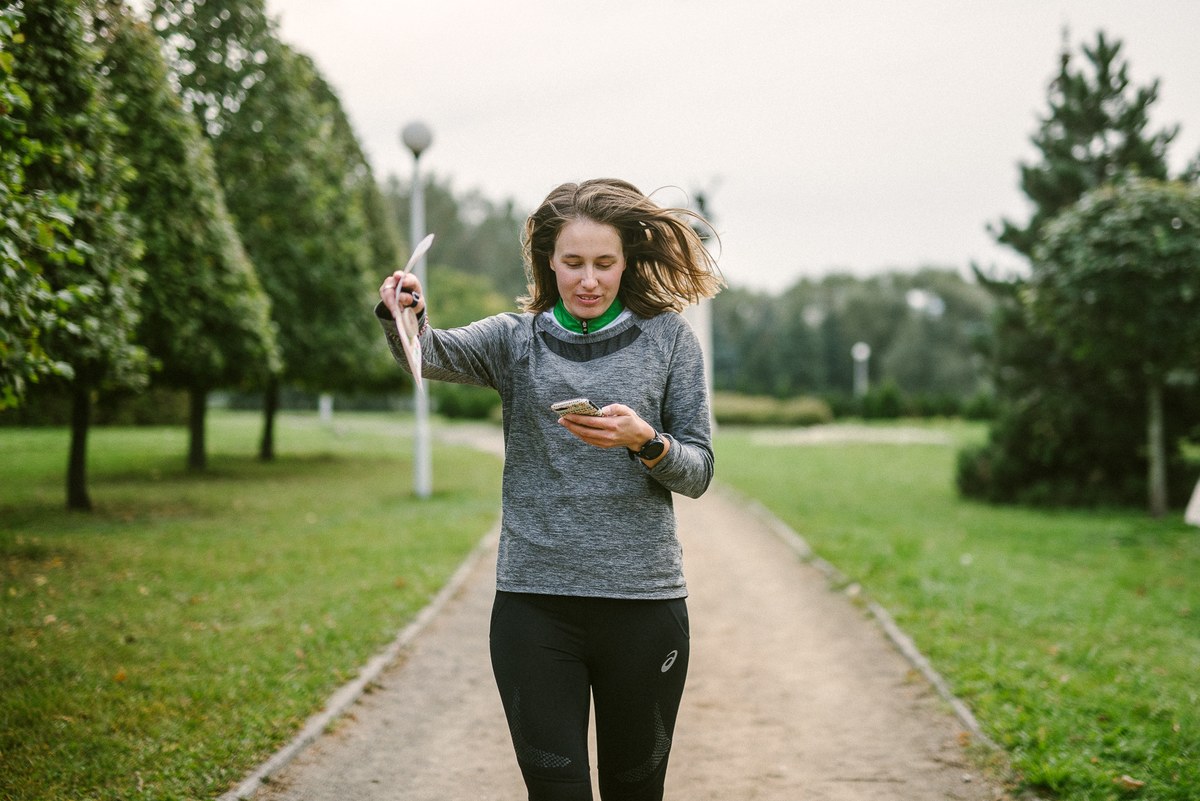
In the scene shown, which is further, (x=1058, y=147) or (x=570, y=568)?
(x=1058, y=147)

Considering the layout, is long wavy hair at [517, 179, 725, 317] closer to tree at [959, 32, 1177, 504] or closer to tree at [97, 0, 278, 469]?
tree at [97, 0, 278, 469]

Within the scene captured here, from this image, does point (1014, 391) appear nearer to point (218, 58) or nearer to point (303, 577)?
point (303, 577)

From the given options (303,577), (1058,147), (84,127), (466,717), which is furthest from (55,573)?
(1058,147)

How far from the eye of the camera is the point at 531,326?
2.65m

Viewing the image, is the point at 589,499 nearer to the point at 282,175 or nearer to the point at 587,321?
the point at 587,321

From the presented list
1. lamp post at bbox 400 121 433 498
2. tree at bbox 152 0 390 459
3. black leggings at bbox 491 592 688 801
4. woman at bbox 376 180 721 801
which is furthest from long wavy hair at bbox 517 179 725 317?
tree at bbox 152 0 390 459

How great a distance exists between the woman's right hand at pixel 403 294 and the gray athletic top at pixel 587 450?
0.06m

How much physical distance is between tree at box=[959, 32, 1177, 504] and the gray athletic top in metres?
13.2

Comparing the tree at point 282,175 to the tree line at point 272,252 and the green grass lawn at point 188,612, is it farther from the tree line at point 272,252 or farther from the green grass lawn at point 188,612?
the green grass lawn at point 188,612

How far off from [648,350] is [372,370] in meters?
18.2

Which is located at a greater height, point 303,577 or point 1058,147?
point 1058,147

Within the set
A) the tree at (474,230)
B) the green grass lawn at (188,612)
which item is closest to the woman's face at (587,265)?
the green grass lawn at (188,612)

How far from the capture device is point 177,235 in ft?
39.1

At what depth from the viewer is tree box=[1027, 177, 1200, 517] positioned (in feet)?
A: 35.4
